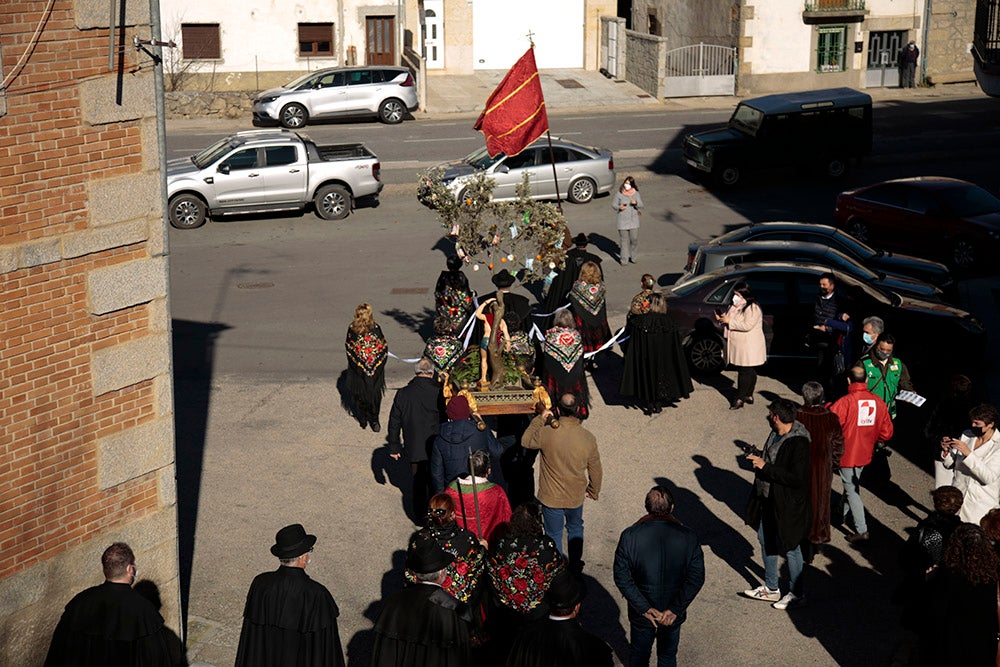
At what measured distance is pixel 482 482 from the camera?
9.83m

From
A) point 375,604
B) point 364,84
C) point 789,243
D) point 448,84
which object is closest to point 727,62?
point 448,84

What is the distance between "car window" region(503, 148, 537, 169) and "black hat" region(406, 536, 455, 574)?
1812 centimetres

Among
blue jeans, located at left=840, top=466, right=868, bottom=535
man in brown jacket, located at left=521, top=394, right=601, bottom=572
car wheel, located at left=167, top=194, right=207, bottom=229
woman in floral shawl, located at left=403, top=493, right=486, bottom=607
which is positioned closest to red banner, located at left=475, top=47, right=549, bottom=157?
man in brown jacket, located at left=521, top=394, right=601, bottom=572

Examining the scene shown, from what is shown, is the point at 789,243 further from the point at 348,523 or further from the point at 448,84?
the point at 448,84

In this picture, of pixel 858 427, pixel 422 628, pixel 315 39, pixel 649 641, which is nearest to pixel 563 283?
pixel 858 427

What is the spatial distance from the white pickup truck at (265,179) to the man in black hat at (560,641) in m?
18.5

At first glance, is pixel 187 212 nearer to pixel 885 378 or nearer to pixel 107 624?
pixel 885 378

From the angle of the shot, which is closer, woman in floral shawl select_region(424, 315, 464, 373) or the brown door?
woman in floral shawl select_region(424, 315, 464, 373)

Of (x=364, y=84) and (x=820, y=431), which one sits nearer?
(x=820, y=431)

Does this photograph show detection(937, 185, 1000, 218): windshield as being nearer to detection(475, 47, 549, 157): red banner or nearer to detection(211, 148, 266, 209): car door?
detection(475, 47, 549, 157): red banner

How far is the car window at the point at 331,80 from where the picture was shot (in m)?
35.8

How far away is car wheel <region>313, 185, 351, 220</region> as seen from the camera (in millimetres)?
25625

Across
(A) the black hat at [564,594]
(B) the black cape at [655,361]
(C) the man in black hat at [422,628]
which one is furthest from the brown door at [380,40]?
(A) the black hat at [564,594]

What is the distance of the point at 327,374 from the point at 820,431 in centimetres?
808
